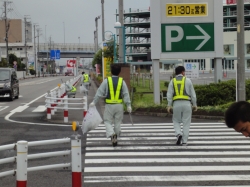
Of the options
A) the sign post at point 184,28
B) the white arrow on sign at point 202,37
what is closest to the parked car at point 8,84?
the sign post at point 184,28

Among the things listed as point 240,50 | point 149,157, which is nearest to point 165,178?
point 149,157

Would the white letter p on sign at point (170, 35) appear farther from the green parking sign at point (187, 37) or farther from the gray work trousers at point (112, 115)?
the gray work trousers at point (112, 115)

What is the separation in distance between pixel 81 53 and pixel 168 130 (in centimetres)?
11371

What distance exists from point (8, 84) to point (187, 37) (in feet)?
45.3

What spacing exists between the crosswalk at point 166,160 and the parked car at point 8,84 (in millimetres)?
17158

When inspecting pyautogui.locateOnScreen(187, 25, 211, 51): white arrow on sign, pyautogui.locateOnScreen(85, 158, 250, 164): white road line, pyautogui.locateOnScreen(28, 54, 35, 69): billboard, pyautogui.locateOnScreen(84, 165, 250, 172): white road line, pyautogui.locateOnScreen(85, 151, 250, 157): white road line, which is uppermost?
pyautogui.locateOnScreen(28, 54, 35, 69): billboard

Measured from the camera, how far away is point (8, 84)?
3064 centimetres

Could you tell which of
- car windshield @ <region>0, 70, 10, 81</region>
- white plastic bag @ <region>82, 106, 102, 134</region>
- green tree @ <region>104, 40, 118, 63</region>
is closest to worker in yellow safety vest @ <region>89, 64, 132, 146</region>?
white plastic bag @ <region>82, 106, 102, 134</region>

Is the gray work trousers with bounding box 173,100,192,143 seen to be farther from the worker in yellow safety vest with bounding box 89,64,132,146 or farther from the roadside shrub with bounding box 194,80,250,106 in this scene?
the roadside shrub with bounding box 194,80,250,106

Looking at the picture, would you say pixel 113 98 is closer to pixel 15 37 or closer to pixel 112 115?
pixel 112 115

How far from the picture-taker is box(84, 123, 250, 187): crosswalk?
8289 mm

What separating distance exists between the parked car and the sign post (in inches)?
490

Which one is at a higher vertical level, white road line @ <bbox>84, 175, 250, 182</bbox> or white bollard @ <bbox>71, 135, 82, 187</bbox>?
white bollard @ <bbox>71, 135, 82, 187</bbox>

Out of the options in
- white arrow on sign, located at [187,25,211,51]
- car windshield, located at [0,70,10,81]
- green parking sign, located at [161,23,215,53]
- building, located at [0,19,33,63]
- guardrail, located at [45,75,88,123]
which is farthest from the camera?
building, located at [0,19,33,63]
